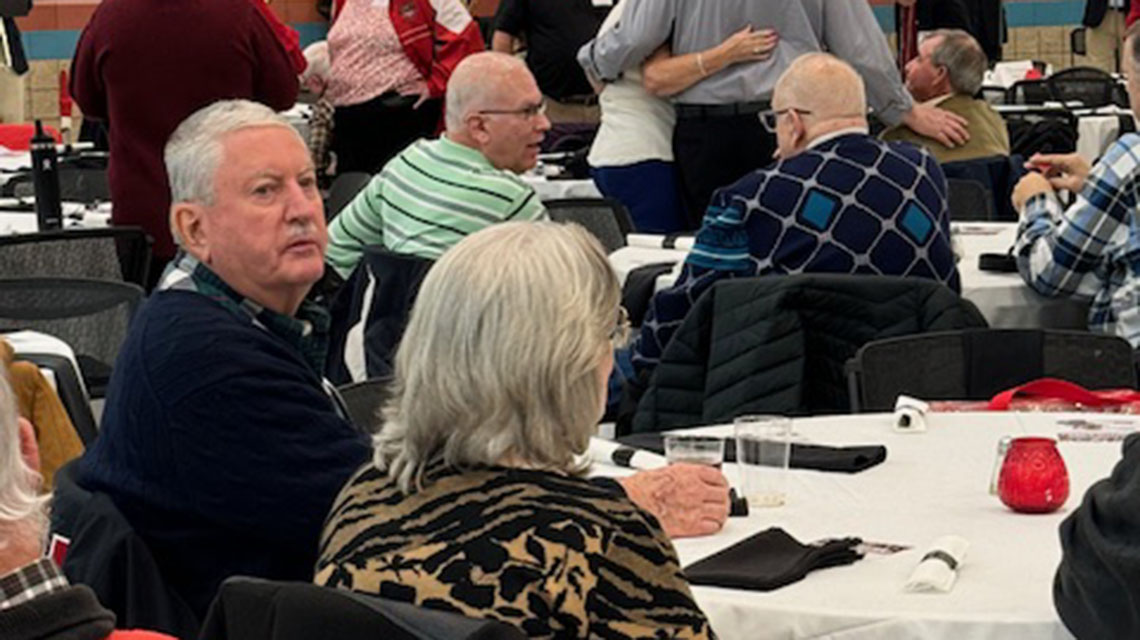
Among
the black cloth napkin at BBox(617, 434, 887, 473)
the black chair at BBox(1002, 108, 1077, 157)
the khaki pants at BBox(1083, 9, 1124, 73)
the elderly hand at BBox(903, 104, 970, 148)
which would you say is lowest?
the khaki pants at BBox(1083, 9, 1124, 73)

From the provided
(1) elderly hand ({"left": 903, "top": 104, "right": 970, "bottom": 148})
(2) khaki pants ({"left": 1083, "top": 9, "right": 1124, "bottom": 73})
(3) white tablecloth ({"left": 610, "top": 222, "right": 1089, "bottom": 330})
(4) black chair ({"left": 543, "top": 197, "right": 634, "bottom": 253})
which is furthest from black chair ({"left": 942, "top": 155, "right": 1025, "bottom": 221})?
(2) khaki pants ({"left": 1083, "top": 9, "right": 1124, "bottom": 73})

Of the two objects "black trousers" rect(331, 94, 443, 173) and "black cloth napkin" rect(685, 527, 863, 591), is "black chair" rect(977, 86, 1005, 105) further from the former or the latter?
"black cloth napkin" rect(685, 527, 863, 591)

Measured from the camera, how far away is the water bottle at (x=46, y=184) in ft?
23.6

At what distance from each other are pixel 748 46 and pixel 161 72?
1897mm

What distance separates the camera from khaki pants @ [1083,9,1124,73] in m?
17.4

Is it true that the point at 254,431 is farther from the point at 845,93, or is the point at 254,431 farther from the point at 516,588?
the point at 845,93

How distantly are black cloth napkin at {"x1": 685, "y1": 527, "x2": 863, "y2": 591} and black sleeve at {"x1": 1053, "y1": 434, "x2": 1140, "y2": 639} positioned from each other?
1.27ft

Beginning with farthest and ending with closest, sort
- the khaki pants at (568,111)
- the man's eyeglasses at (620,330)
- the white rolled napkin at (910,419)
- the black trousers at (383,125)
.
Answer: the khaki pants at (568,111)
the black trousers at (383,125)
the white rolled napkin at (910,419)
the man's eyeglasses at (620,330)

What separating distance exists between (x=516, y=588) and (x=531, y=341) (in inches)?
→ 10.9

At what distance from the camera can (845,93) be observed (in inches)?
222

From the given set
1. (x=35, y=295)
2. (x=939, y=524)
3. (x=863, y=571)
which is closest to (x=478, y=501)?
(x=863, y=571)

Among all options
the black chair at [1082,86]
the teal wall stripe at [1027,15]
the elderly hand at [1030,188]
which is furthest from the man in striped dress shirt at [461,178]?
the teal wall stripe at [1027,15]

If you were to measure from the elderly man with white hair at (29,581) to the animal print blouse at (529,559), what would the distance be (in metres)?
0.51

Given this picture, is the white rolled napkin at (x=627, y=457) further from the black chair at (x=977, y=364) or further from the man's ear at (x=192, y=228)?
the black chair at (x=977, y=364)
